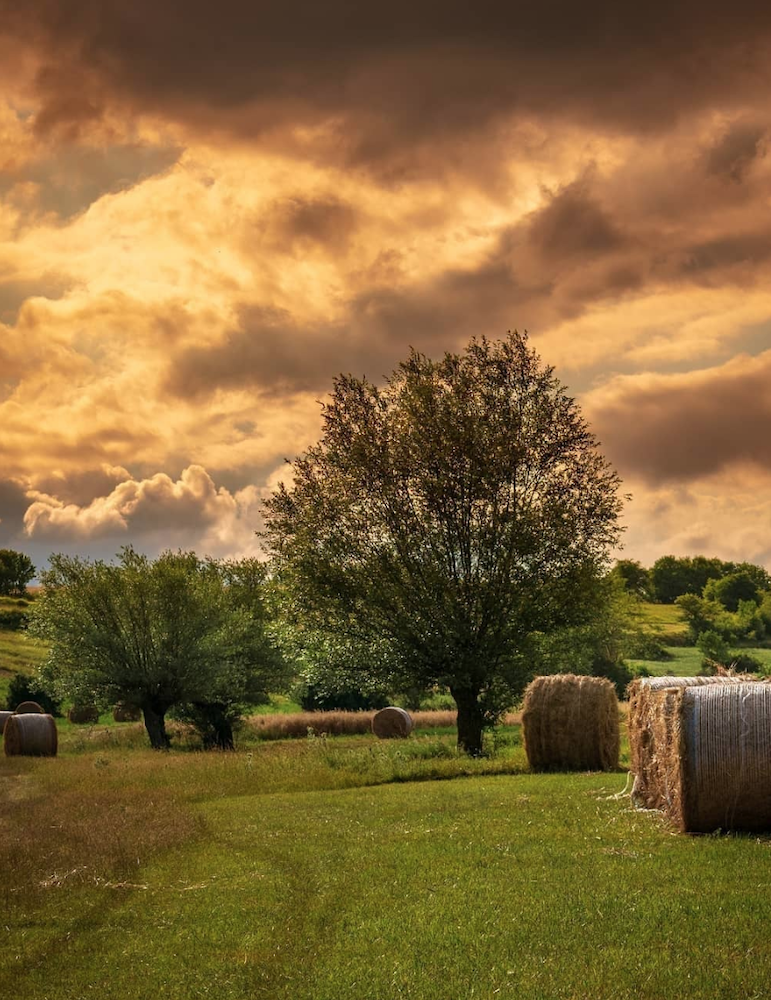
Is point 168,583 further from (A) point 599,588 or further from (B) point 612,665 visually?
(B) point 612,665

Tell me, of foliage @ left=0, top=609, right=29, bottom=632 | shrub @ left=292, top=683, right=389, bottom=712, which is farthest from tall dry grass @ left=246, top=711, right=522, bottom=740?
foliage @ left=0, top=609, right=29, bottom=632

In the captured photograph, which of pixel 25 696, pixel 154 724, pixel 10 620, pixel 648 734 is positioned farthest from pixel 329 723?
pixel 10 620

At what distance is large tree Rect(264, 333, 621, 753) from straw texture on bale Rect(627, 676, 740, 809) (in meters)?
15.1

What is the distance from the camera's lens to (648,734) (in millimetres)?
17375

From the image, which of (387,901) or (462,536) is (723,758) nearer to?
(387,901)

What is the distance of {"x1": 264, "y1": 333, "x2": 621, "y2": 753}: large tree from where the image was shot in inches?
1330

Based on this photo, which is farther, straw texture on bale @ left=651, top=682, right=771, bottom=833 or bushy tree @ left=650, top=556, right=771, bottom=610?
bushy tree @ left=650, top=556, right=771, bottom=610

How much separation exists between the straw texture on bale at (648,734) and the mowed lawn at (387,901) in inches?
26.1

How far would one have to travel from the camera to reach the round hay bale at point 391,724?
158ft

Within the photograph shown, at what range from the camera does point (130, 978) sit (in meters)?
9.39

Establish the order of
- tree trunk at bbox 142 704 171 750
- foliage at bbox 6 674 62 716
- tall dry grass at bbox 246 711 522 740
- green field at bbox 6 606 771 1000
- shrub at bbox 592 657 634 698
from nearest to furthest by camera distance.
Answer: green field at bbox 6 606 771 1000 → tree trunk at bbox 142 704 171 750 → tall dry grass at bbox 246 711 522 740 → foliage at bbox 6 674 62 716 → shrub at bbox 592 657 634 698

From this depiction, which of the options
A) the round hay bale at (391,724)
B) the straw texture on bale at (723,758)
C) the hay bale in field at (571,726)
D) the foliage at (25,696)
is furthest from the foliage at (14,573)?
the straw texture on bale at (723,758)

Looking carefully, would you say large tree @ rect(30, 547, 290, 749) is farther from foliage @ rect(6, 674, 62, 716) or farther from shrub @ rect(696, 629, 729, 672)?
shrub @ rect(696, 629, 729, 672)

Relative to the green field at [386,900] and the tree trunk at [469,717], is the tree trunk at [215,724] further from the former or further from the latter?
the green field at [386,900]
